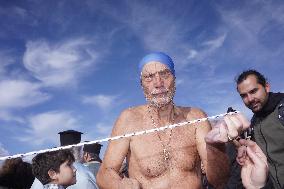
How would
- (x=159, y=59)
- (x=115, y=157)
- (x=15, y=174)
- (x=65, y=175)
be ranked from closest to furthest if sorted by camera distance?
1. (x=115, y=157)
2. (x=159, y=59)
3. (x=65, y=175)
4. (x=15, y=174)

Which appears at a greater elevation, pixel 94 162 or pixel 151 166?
pixel 94 162

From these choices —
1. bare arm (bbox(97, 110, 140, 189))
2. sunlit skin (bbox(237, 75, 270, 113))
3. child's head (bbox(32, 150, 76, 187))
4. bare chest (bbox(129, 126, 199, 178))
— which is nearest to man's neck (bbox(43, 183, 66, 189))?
child's head (bbox(32, 150, 76, 187))

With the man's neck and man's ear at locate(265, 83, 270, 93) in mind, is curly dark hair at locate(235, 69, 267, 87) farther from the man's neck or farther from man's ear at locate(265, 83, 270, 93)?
the man's neck

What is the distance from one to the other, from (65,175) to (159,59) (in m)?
2.36

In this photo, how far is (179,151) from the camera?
4.55 metres

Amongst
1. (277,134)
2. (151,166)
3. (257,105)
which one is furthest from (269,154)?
(151,166)

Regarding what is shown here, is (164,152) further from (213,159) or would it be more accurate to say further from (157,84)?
(213,159)

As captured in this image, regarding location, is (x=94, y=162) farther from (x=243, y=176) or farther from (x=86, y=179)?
(x=243, y=176)

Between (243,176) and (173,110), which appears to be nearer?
(243,176)

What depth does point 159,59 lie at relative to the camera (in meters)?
4.94

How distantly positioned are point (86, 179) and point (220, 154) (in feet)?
11.1

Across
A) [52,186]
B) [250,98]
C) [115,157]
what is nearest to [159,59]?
[115,157]

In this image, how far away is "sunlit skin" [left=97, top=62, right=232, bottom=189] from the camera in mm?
4387

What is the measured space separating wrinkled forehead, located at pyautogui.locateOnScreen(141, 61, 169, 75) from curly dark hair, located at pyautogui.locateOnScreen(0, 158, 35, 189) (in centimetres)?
264
